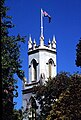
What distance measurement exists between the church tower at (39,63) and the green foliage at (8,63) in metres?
44.5

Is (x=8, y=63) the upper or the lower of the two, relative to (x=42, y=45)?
lower

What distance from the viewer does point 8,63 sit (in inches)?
1035

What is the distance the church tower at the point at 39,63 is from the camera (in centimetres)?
7344

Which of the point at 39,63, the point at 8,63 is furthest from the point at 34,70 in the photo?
the point at 8,63

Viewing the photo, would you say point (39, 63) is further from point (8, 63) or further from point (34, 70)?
point (8, 63)

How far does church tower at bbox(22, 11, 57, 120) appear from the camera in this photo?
73.4m

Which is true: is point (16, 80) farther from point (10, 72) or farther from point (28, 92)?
point (28, 92)

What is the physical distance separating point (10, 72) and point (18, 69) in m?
0.80

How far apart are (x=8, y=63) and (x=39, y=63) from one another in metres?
48.3

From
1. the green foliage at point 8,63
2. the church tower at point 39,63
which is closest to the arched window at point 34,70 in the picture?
the church tower at point 39,63

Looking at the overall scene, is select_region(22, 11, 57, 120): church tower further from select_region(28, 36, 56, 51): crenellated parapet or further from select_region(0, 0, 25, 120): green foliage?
select_region(0, 0, 25, 120): green foliage

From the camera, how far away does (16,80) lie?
27172mm

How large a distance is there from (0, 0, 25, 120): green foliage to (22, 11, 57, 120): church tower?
4453cm

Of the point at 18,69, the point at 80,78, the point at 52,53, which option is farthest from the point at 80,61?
the point at 52,53
